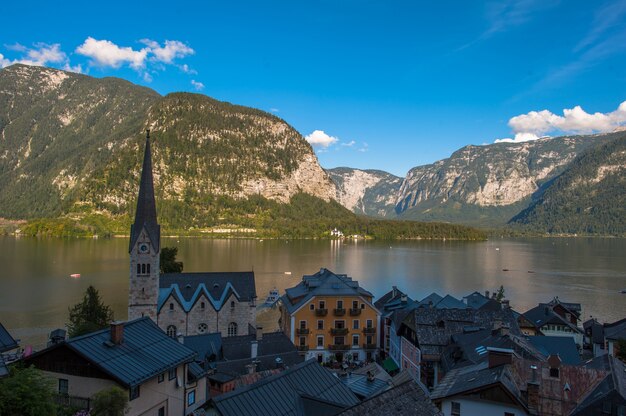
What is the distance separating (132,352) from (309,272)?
102 meters

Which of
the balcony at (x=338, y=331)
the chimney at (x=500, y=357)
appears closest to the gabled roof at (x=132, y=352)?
the chimney at (x=500, y=357)

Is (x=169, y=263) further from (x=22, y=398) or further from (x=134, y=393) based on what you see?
(x=22, y=398)

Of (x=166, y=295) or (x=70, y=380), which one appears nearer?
(x=70, y=380)

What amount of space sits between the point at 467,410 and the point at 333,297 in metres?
27.2

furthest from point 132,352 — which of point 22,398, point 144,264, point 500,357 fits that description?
point 144,264

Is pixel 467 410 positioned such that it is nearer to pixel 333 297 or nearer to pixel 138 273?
pixel 333 297

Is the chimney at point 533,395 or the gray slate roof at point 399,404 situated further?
the chimney at point 533,395

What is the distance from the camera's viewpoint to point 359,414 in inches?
680

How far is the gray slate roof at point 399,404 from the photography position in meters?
17.5

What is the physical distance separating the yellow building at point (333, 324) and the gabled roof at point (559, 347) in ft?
55.5

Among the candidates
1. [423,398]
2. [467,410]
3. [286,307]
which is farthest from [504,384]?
[286,307]

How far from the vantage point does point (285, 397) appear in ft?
65.1

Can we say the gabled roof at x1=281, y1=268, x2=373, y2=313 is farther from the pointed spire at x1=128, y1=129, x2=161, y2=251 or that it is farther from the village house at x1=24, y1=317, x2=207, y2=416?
the village house at x1=24, y1=317, x2=207, y2=416

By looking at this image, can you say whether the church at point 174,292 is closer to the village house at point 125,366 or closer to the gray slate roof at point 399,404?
the village house at point 125,366
